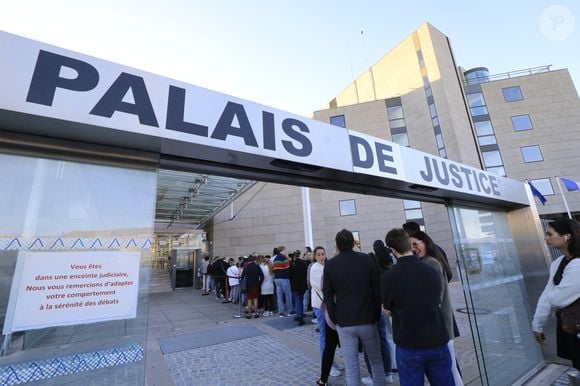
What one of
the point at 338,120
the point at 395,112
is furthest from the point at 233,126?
the point at 395,112

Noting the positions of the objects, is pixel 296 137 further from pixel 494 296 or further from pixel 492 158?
pixel 492 158

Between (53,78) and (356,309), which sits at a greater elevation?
(53,78)

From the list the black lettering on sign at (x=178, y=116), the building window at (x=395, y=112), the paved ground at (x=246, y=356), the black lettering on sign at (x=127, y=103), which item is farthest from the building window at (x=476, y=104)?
the black lettering on sign at (x=127, y=103)

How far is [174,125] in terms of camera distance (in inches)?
73.1

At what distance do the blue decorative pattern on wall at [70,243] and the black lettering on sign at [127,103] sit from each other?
2.45 feet

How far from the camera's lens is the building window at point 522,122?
2205cm

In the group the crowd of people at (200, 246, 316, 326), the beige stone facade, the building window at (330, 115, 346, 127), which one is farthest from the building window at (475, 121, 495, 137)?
the crowd of people at (200, 246, 316, 326)

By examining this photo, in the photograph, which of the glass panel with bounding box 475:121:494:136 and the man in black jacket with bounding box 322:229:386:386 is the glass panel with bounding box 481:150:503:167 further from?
the man in black jacket with bounding box 322:229:386:386

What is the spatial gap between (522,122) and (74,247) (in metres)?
28.8

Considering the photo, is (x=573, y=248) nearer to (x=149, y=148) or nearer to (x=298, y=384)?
(x=298, y=384)

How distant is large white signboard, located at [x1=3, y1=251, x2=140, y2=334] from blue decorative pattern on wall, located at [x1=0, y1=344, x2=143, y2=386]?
19cm

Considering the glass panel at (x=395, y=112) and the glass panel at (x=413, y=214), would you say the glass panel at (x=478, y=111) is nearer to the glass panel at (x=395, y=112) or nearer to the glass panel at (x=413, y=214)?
the glass panel at (x=395, y=112)

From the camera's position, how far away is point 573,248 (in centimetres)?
263

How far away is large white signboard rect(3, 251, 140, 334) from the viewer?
1.49m
